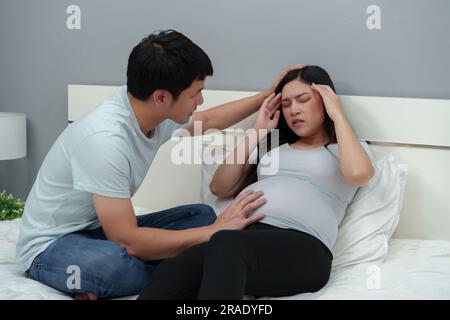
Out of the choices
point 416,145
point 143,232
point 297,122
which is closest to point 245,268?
point 143,232

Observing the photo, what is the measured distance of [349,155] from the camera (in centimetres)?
A: 182

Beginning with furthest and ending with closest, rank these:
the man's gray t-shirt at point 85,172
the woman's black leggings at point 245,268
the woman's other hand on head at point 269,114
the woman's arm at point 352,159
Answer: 1. the woman's other hand on head at point 269,114
2. the woman's arm at point 352,159
3. the man's gray t-shirt at point 85,172
4. the woman's black leggings at point 245,268

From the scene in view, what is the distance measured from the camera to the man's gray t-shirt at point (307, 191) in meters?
1.76

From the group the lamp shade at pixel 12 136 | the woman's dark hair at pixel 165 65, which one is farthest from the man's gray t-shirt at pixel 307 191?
the lamp shade at pixel 12 136

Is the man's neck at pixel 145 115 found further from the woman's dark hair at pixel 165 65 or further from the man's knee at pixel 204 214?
the man's knee at pixel 204 214

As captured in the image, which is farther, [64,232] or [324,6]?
[324,6]

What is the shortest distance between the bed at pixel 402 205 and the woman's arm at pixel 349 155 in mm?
244

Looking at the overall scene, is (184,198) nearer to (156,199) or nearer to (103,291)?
(156,199)

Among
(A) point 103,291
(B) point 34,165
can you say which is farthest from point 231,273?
(B) point 34,165

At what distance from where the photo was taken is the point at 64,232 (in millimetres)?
1703

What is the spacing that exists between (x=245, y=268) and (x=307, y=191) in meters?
0.45

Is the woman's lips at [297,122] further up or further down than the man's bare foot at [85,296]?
further up

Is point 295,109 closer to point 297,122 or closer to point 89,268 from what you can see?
point 297,122

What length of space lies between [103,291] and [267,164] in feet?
2.24
